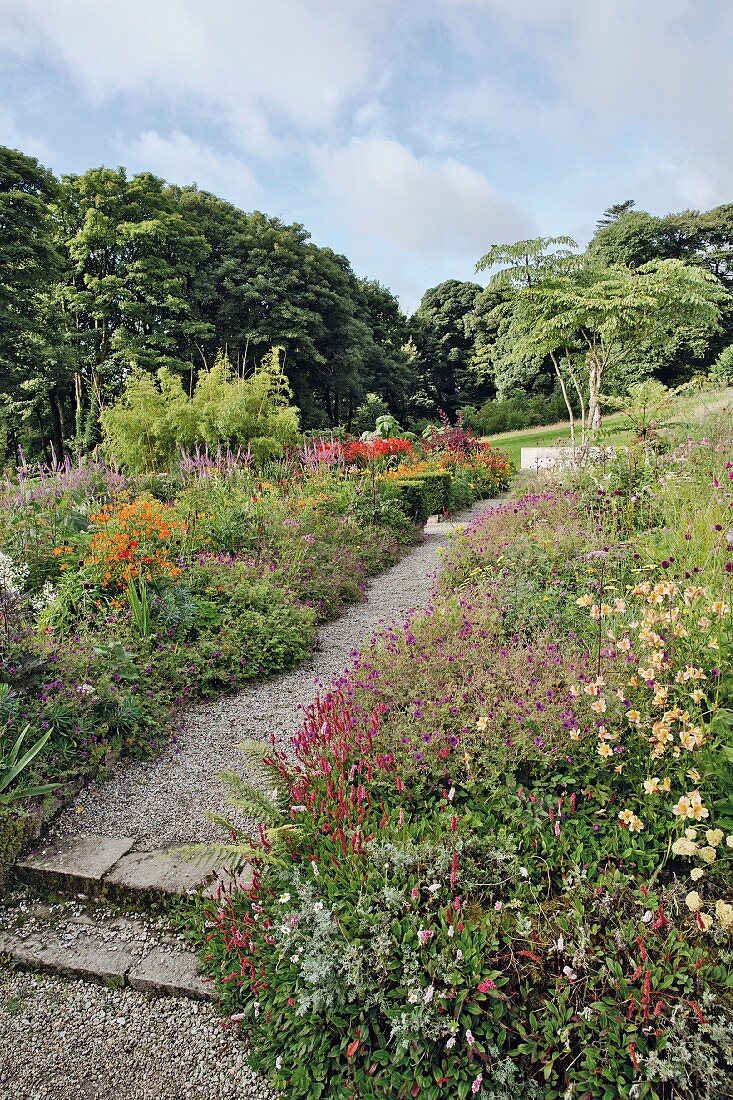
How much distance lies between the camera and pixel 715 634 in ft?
7.33

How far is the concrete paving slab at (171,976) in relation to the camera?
1902mm

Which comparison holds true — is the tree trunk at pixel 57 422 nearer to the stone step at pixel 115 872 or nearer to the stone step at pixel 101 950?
the stone step at pixel 115 872

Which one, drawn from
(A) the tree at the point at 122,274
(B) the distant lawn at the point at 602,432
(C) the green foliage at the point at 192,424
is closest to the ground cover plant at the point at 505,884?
(B) the distant lawn at the point at 602,432

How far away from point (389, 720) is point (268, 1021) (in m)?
1.05

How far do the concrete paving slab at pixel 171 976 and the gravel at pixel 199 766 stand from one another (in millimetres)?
515

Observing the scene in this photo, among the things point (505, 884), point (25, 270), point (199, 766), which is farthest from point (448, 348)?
point (505, 884)

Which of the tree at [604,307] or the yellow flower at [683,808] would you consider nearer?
the yellow flower at [683,808]

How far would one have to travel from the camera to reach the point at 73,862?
2.38 metres

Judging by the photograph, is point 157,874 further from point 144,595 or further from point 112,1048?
point 144,595

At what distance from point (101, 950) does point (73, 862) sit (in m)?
0.42

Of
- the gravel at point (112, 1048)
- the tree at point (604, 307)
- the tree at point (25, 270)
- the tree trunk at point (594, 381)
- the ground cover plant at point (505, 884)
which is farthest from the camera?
the tree at point (25, 270)

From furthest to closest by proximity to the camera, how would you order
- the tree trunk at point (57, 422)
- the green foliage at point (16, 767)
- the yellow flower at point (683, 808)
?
1. the tree trunk at point (57, 422)
2. the green foliage at point (16, 767)
3. the yellow flower at point (683, 808)

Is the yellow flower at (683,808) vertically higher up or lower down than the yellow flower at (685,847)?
higher up

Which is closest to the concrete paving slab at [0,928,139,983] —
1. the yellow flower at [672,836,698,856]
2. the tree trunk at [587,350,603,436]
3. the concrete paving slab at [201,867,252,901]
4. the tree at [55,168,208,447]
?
the concrete paving slab at [201,867,252,901]
